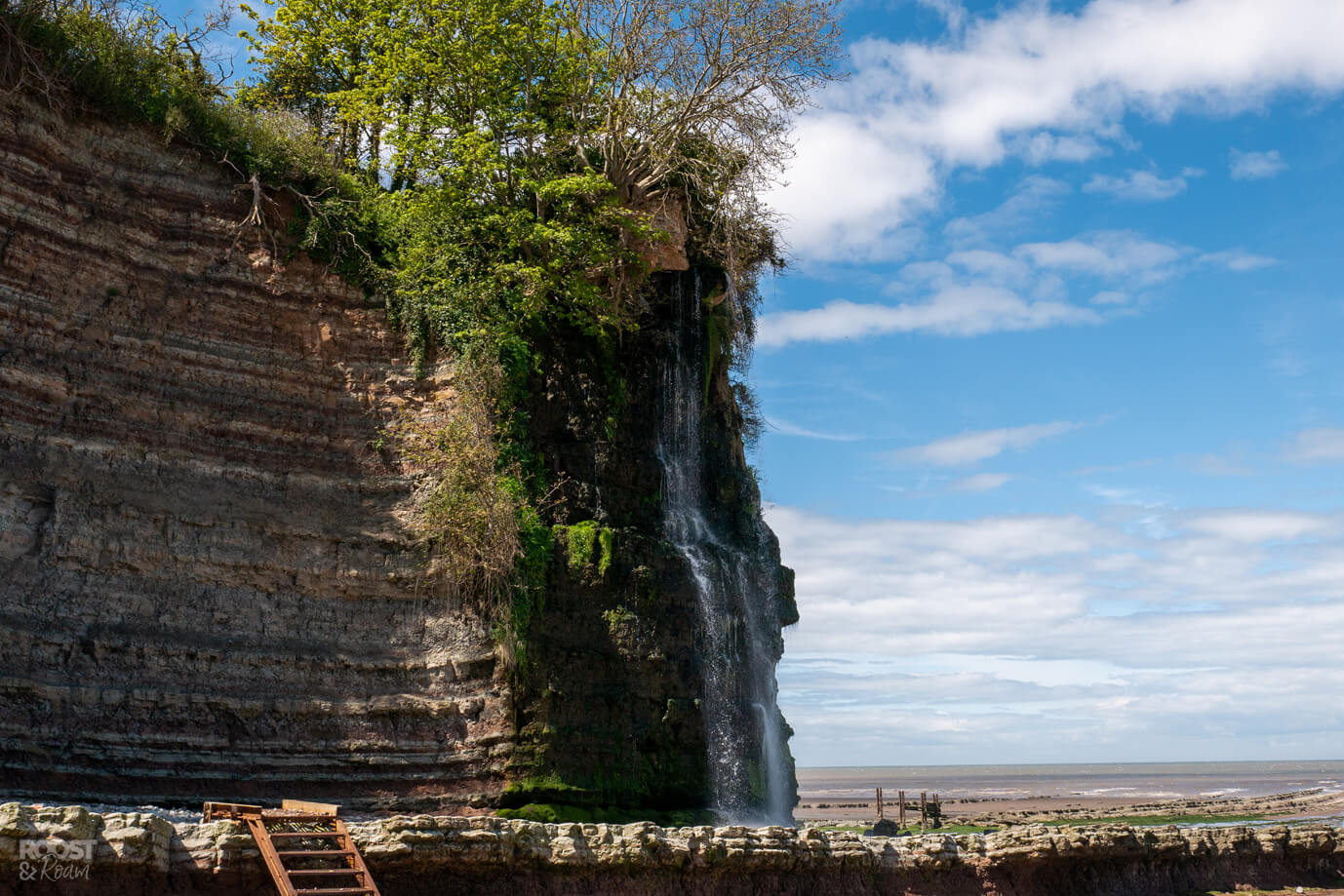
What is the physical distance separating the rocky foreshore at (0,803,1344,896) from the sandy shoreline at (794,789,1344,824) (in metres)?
20.0

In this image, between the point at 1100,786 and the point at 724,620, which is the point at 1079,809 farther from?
the point at 1100,786

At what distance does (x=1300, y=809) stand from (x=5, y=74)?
49.9m

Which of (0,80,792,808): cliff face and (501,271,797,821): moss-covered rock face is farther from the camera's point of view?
(501,271,797,821): moss-covered rock face

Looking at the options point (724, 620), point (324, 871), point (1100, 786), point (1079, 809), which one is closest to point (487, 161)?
point (724, 620)

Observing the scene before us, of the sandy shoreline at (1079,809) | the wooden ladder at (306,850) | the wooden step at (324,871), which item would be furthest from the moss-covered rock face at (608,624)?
the sandy shoreline at (1079,809)

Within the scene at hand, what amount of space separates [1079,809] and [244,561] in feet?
147

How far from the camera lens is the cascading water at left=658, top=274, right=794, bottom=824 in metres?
20.3

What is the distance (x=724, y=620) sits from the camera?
838 inches

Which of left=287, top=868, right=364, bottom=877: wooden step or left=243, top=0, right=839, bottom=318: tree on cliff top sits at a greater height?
left=243, top=0, right=839, bottom=318: tree on cliff top

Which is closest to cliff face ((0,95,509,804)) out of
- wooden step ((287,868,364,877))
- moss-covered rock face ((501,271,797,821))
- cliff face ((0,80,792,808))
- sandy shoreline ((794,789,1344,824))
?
cliff face ((0,80,792,808))

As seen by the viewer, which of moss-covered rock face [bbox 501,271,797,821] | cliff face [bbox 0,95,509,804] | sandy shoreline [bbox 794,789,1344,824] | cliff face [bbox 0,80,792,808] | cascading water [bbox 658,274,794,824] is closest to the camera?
cliff face [bbox 0,95,509,804]

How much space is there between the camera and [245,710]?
53.0 ft

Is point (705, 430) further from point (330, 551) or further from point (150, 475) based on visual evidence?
point (150, 475)

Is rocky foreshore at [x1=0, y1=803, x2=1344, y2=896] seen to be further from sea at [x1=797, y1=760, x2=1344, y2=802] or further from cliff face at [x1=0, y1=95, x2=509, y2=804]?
sea at [x1=797, y1=760, x2=1344, y2=802]
